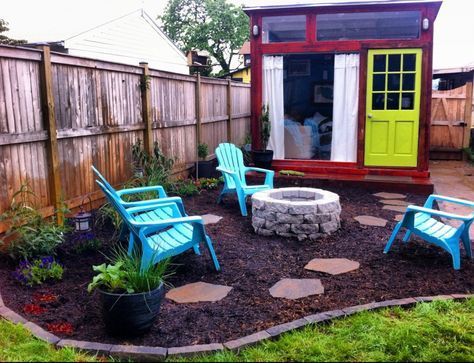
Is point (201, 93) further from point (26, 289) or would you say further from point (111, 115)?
point (26, 289)

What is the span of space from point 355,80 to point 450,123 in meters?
4.54

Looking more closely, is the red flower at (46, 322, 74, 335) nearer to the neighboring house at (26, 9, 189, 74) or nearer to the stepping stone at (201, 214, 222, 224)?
the stepping stone at (201, 214, 222, 224)

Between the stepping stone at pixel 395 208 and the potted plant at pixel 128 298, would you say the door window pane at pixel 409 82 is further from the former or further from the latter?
the potted plant at pixel 128 298

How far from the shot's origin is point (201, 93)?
7949 mm

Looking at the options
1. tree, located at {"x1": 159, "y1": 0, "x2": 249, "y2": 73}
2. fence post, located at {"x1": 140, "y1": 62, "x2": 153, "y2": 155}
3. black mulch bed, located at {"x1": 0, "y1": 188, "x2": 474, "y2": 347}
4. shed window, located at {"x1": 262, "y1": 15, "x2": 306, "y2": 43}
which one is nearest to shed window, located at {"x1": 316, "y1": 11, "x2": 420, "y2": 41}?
shed window, located at {"x1": 262, "y1": 15, "x2": 306, "y2": 43}

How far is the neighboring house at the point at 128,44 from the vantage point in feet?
40.7

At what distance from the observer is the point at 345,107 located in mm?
7855

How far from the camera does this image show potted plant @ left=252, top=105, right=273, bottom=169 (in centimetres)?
795

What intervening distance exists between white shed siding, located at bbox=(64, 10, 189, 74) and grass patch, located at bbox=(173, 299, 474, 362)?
422 inches

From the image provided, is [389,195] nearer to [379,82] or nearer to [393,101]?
[393,101]

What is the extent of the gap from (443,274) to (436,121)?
8.50 meters

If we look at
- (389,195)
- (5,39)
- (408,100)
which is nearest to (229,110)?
(408,100)

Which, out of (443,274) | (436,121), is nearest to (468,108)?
(436,121)

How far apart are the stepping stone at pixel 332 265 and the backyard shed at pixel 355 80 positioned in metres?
4.09
